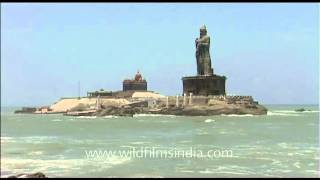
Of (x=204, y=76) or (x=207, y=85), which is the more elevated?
(x=204, y=76)

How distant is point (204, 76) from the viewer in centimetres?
6750

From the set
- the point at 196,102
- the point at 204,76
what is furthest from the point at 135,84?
the point at 196,102

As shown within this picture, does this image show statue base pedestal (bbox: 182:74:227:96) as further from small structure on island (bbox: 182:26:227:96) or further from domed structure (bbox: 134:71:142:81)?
domed structure (bbox: 134:71:142:81)

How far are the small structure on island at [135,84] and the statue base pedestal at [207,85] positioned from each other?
14.4 m

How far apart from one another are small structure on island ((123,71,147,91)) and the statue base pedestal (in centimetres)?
1436

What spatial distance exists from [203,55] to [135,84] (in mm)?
17092

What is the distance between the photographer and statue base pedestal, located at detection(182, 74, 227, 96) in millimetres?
67125

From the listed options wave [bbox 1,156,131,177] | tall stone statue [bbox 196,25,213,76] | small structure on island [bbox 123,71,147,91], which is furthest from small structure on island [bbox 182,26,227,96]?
wave [bbox 1,156,131,177]

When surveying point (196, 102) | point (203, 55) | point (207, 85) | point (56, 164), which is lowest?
point (56, 164)

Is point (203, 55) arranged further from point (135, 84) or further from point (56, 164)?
point (56, 164)

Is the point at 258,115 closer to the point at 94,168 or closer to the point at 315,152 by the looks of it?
the point at 315,152

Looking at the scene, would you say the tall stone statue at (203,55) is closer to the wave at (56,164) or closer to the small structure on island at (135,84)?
the small structure on island at (135,84)

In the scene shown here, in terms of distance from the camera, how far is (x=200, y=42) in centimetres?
6794

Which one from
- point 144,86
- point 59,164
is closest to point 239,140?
point 59,164
